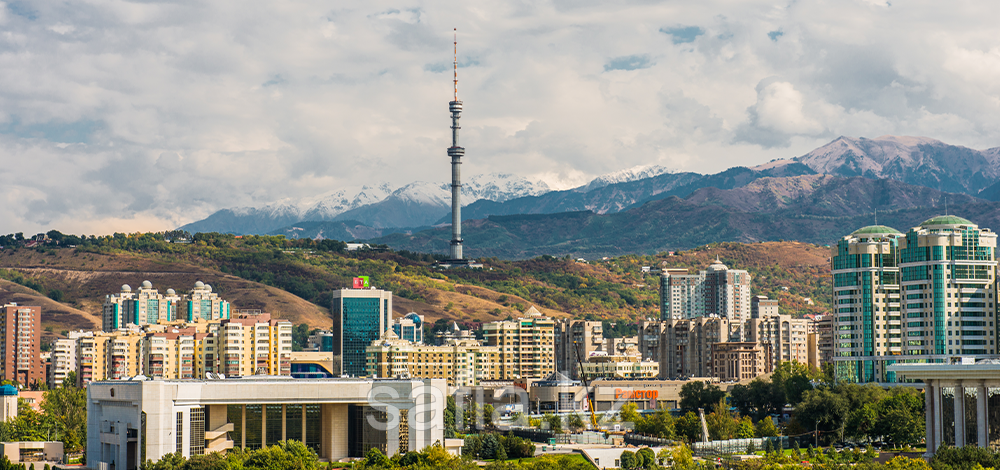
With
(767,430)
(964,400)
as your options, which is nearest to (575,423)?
(767,430)

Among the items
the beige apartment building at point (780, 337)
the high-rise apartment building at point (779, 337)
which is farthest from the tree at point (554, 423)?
the beige apartment building at point (780, 337)

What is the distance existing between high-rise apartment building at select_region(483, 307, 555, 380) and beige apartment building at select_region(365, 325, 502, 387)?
7.19 ft

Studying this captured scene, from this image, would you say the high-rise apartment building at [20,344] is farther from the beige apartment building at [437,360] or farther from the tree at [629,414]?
the tree at [629,414]

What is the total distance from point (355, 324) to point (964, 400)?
95.8 m

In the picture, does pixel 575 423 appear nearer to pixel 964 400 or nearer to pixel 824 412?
pixel 824 412

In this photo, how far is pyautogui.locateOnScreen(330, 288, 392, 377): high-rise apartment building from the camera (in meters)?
149

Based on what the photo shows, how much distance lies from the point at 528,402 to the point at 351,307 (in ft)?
99.3

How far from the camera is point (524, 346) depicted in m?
160

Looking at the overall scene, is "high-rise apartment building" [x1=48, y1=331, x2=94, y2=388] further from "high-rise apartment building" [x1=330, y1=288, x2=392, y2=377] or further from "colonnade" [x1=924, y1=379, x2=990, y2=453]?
"colonnade" [x1=924, y1=379, x2=990, y2=453]

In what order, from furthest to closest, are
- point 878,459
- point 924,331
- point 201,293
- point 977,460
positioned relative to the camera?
Answer: point 201,293 → point 924,331 → point 878,459 → point 977,460

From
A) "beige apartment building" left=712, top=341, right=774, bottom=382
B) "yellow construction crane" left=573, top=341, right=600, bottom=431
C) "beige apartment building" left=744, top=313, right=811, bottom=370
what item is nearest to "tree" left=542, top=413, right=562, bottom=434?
"yellow construction crane" left=573, top=341, right=600, bottom=431

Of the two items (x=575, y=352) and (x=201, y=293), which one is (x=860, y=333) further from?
(x=201, y=293)

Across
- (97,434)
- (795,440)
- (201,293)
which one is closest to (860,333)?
→ (795,440)

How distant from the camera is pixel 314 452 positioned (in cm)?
7150
